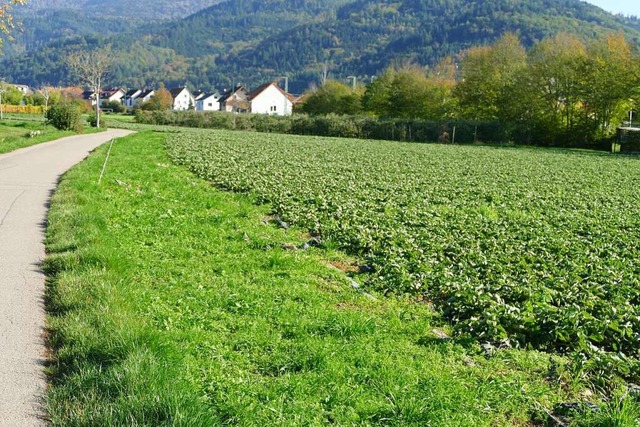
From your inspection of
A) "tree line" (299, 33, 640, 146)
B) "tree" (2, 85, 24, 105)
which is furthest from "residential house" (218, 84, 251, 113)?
"tree line" (299, 33, 640, 146)

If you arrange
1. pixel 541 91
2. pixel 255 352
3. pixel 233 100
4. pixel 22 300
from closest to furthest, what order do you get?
pixel 255 352
pixel 22 300
pixel 541 91
pixel 233 100

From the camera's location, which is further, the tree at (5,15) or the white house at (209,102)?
the white house at (209,102)

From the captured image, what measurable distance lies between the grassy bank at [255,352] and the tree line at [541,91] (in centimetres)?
5428

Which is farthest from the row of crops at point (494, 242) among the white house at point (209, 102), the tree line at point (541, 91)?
the white house at point (209, 102)

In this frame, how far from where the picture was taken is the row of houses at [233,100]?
5138 inches

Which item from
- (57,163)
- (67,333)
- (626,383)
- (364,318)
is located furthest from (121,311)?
(57,163)

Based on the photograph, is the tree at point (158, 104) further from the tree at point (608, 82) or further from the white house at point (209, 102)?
the tree at point (608, 82)

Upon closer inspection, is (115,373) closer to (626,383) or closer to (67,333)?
(67,333)

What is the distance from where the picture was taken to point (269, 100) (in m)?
133

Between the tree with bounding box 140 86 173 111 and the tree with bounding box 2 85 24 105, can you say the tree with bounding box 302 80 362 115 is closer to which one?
the tree with bounding box 140 86 173 111

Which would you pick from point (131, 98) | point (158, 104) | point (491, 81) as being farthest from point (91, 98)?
point (491, 81)

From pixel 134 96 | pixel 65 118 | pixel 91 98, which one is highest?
pixel 134 96

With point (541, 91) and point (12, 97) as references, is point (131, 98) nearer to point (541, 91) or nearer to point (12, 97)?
point (12, 97)

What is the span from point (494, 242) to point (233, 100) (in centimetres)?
13252
